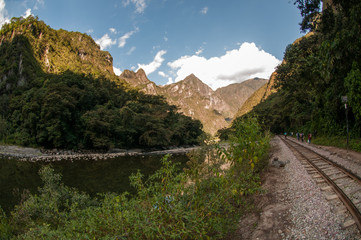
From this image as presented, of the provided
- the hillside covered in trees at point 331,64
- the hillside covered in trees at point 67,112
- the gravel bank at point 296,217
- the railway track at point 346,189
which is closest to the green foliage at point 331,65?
the hillside covered in trees at point 331,64

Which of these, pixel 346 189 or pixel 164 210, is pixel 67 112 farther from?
pixel 346 189

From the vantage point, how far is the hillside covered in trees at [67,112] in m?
43.2

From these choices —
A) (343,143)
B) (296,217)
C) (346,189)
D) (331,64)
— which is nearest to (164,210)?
(296,217)

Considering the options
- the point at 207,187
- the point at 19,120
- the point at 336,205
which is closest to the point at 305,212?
the point at 336,205

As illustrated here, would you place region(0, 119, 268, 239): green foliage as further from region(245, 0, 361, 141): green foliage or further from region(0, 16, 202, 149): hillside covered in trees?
region(0, 16, 202, 149): hillside covered in trees

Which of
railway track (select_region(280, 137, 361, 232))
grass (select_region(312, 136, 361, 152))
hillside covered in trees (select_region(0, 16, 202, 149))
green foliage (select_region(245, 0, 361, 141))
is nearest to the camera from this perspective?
railway track (select_region(280, 137, 361, 232))

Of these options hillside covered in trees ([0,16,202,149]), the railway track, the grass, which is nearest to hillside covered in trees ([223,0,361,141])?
the grass

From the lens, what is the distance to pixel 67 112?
44344 mm

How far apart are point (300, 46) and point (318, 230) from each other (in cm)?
2620

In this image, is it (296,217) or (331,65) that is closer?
(296,217)

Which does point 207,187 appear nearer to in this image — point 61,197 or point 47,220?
point 47,220

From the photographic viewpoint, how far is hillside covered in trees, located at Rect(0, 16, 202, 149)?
1700 inches

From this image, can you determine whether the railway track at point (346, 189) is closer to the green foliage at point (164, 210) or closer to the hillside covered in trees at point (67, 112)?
the green foliage at point (164, 210)

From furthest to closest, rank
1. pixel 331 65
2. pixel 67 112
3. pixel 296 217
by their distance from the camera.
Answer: pixel 67 112 → pixel 331 65 → pixel 296 217
